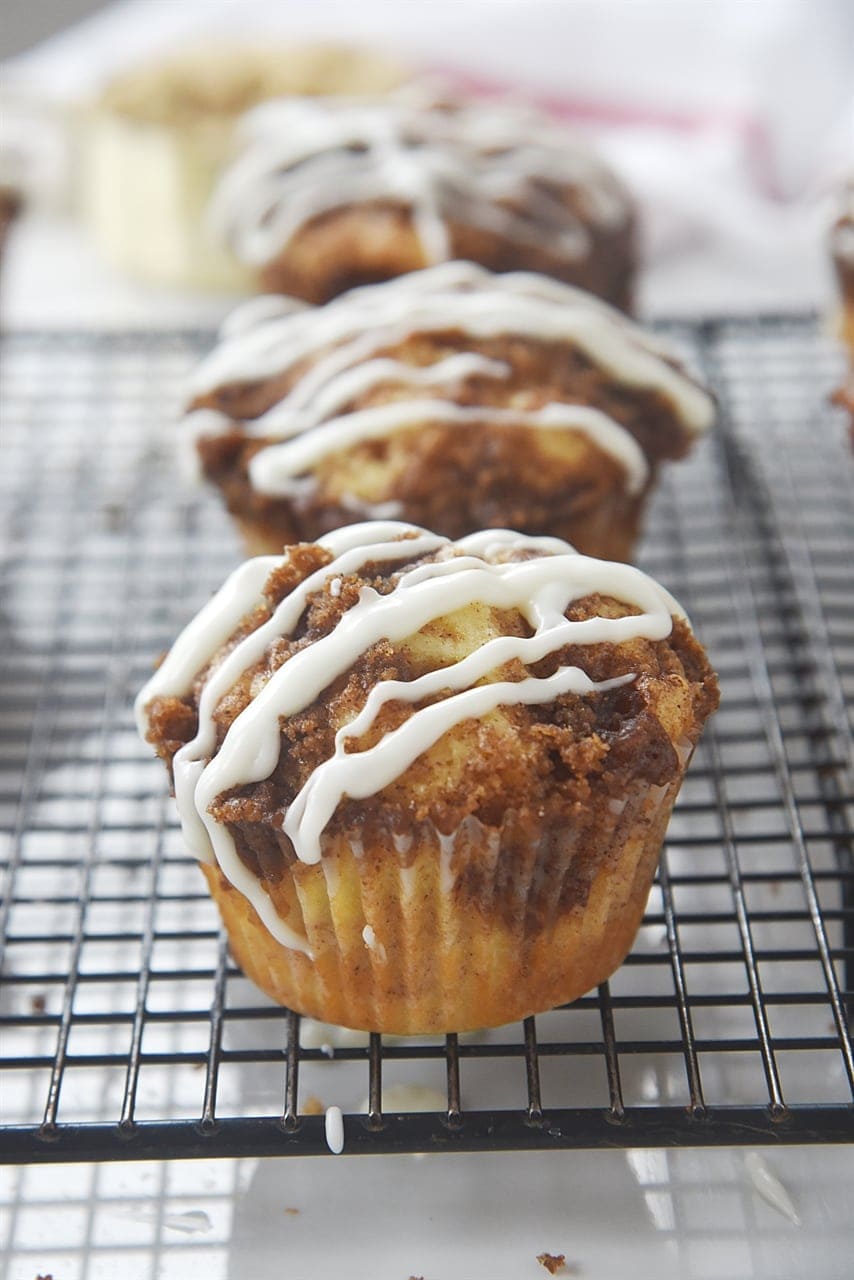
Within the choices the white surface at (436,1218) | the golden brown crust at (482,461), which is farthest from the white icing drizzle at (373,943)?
the golden brown crust at (482,461)

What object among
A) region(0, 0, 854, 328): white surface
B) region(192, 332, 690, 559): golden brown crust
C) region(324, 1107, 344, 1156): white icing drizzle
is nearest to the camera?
region(324, 1107, 344, 1156): white icing drizzle

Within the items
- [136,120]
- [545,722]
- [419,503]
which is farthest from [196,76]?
[545,722]

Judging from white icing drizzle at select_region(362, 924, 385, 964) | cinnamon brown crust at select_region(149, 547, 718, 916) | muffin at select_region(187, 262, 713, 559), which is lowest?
white icing drizzle at select_region(362, 924, 385, 964)

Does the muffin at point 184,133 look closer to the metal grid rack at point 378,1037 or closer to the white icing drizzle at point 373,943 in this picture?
the metal grid rack at point 378,1037

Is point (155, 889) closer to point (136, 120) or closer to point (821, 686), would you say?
point (821, 686)

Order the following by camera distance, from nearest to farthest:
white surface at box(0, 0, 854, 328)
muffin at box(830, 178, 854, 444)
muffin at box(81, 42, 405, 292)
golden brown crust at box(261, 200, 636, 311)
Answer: golden brown crust at box(261, 200, 636, 311) → muffin at box(830, 178, 854, 444) → muffin at box(81, 42, 405, 292) → white surface at box(0, 0, 854, 328)

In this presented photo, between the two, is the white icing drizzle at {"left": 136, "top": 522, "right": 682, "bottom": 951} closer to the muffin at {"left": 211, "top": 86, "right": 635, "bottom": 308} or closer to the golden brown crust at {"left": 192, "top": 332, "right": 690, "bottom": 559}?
the golden brown crust at {"left": 192, "top": 332, "right": 690, "bottom": 559}

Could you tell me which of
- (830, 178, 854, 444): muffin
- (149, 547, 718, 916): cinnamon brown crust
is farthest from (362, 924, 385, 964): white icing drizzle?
(830, 178, 854, 444): muffin
